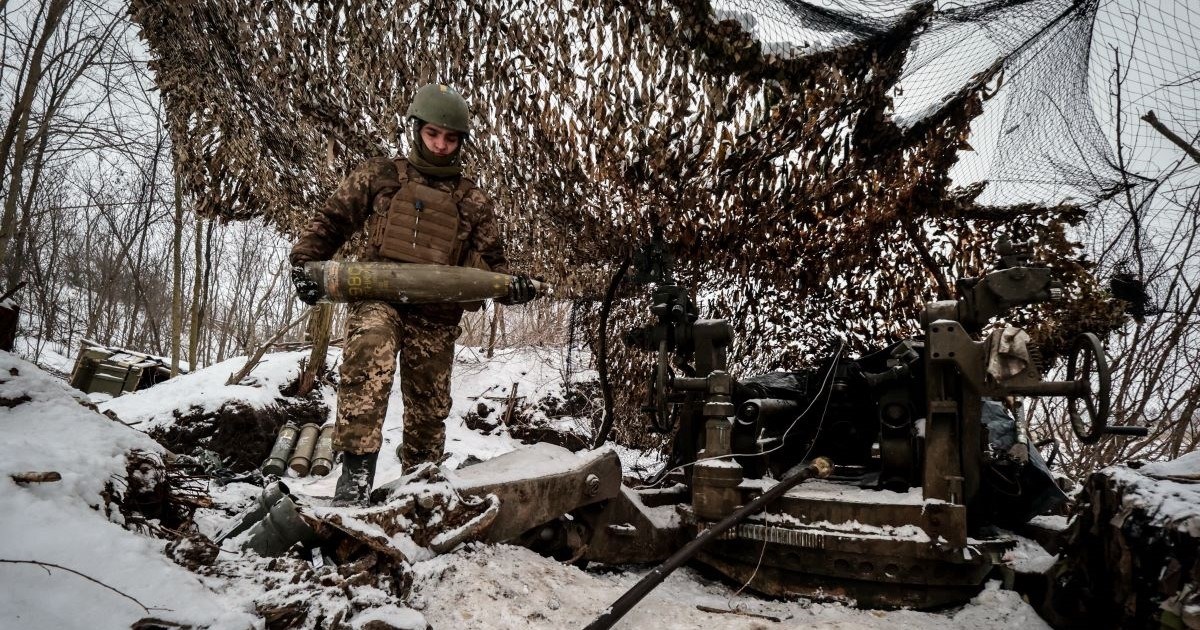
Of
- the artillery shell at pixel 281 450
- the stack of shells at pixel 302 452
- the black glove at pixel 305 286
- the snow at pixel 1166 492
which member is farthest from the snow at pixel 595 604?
the artillery shell at pixel 281 450

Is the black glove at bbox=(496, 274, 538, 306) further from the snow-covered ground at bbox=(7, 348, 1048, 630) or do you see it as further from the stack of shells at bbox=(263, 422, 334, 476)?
the stack of shells at bbox=(263, 422, 334, 476)

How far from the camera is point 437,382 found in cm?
321

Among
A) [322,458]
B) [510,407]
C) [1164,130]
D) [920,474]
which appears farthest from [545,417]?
[1164,130]

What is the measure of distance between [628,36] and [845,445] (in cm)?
296

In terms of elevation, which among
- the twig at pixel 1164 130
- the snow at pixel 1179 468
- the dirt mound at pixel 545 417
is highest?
the twig at pixel 1164 130

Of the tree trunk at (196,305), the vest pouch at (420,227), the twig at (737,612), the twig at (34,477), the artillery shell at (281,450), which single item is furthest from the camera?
the tree trunk at (196,305)

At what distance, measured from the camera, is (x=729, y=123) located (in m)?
4.19

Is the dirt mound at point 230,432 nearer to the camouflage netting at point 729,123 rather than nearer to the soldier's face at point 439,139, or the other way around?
the camouflage netting at point 729,123

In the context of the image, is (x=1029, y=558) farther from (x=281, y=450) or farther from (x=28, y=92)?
(x=28, y=92)

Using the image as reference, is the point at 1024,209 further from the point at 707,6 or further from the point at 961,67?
the point at 707,6

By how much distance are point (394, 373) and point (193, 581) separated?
1452mm

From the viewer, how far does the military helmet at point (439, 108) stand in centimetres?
306

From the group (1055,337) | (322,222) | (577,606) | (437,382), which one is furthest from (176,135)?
(1055,337)

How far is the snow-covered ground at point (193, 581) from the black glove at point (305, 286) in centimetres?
95
